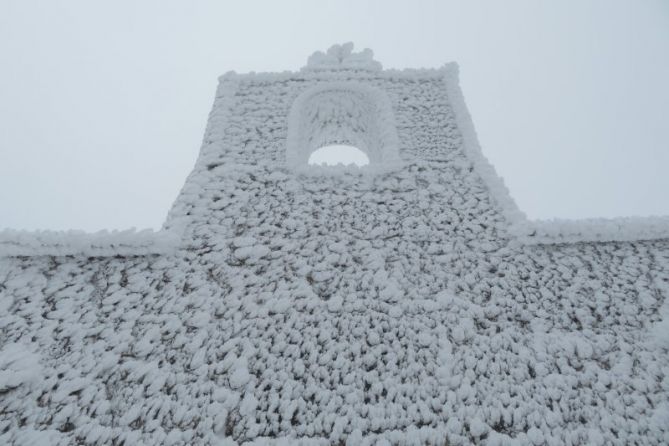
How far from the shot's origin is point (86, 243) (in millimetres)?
3082

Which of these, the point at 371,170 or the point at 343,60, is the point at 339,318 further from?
the point at 343,60

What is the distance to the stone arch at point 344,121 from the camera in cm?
457

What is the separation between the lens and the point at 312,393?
2551mm

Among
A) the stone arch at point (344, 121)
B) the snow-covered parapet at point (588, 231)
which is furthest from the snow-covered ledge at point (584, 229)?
the stone arch at point (344, 121)

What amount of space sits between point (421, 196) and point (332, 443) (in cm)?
245

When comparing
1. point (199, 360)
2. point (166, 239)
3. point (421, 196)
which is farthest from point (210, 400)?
point (421, 196)

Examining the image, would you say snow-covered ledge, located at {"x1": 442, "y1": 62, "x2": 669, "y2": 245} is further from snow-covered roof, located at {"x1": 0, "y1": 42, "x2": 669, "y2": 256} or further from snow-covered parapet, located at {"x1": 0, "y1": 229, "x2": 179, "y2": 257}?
snow-covered parapet, located at {"x1": 0, "y1": 229, "x2": 179, "y2": 257}

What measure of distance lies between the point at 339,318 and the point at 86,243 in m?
2.13

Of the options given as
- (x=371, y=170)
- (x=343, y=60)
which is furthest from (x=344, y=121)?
(x=371, y=170)

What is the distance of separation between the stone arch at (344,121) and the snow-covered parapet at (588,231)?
1.59 meters

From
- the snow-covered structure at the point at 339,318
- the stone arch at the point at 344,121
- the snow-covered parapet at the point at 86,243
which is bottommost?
the snow-covered structure at the point at 339,318

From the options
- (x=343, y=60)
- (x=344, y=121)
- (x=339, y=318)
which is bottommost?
(x=339, y=318)

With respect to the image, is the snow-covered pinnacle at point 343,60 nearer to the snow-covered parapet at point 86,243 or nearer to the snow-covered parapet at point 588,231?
the snow-covered parapet at point 588,231

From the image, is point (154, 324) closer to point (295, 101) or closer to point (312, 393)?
point (312, 393)
